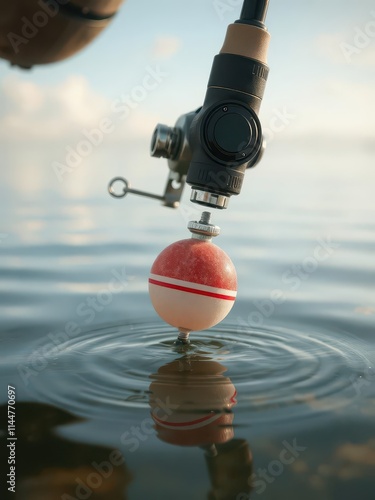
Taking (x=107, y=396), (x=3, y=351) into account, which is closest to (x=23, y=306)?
(x=3, y=351)

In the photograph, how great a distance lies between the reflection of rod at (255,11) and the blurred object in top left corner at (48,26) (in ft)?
1.62

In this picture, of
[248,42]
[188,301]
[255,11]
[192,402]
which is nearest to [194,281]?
[188,301]

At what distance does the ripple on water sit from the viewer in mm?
2486

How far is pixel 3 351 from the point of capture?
306 centimetres

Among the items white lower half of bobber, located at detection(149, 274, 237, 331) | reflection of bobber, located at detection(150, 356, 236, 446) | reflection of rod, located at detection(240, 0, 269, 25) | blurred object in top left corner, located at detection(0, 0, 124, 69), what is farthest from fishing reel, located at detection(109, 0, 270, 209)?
reflection of bobber, located at detection(150, 356, 236, 446)

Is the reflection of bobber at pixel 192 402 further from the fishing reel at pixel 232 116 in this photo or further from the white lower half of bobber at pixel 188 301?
the fishing reel at pixel 232 116

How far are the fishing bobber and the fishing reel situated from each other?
0.21 m

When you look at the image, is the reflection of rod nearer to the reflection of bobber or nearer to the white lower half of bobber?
the white lower half of bobber

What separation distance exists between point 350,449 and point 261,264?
11.4 ft

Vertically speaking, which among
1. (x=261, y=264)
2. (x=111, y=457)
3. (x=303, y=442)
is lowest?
(x=111, y=457)

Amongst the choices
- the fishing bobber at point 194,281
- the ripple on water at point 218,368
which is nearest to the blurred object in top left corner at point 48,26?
the fishing bobber at point 194,281

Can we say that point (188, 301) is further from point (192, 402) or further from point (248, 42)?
point (248, 42)

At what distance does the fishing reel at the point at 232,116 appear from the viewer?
2.60 m

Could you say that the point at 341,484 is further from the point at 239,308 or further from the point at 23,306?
the point at 23,306
